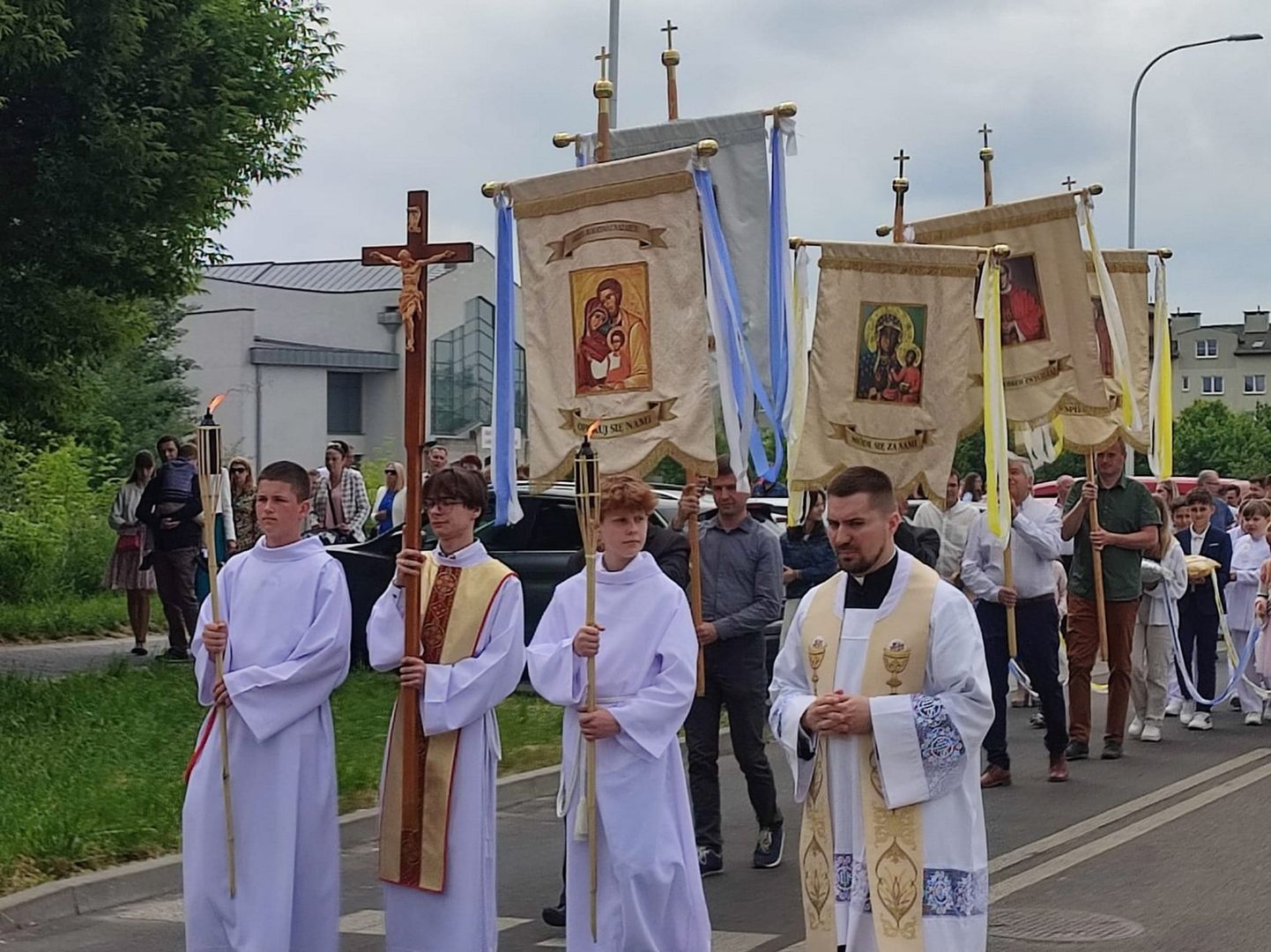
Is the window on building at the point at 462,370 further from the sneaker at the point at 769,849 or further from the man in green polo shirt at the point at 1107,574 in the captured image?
the sneaker at the point at 769,849

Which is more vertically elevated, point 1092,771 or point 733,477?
point 733,477

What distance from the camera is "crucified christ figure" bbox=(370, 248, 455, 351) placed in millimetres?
6898

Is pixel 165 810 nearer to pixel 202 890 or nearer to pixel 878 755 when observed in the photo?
pixel 202 890

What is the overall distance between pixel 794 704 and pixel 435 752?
1728mm

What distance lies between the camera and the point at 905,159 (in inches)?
457

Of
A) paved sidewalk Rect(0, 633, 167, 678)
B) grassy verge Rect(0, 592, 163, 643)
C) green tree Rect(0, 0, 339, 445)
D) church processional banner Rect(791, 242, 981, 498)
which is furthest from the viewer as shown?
grassy verge Rect(0, 592, 163, 643)

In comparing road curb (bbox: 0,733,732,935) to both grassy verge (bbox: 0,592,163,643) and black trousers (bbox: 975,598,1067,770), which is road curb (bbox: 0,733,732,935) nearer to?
black trousers (bbox: 975,598,1067,770)

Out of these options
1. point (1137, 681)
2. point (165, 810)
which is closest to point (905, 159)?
point (1137, 681)

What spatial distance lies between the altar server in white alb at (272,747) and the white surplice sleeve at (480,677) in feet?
1.18

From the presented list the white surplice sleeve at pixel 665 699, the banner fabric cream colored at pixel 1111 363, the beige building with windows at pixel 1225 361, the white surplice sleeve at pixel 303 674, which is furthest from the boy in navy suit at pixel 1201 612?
the beige building with windows at pixel 1225 361

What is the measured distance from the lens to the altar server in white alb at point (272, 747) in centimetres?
671

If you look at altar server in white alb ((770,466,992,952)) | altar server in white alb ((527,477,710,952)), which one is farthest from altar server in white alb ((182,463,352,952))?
altar server in white alb ((770,466,992,952))

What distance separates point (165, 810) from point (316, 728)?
119 inches

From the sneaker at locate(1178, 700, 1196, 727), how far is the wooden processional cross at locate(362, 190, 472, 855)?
951 centimetres
